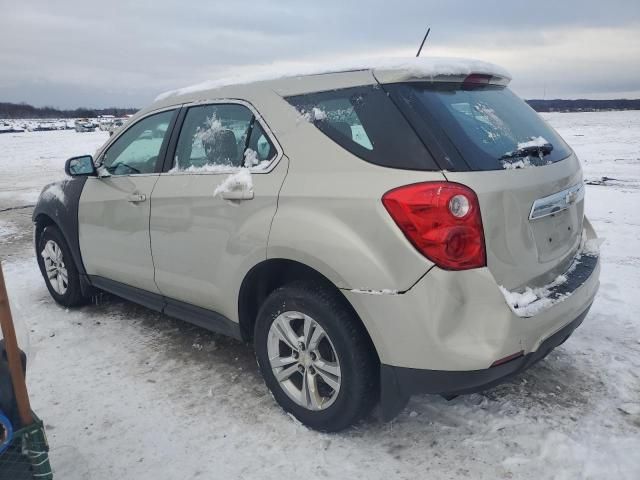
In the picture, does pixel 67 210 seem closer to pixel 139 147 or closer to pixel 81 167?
pixel 81 167

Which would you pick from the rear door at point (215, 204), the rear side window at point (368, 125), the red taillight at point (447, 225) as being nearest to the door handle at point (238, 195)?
the rear door at point (215, 204)

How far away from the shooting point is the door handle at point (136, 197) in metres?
3.49

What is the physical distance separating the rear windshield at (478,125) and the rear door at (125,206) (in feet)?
5.96

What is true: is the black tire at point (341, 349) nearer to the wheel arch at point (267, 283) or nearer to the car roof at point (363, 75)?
the wheel arch at point (267, 283)

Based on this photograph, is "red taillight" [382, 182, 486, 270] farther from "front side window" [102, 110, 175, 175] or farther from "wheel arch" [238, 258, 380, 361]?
"front side window" [102, 110, 175, 175]

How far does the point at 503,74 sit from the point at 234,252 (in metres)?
1.76

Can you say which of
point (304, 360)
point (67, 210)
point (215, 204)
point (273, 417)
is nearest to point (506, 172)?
point (304, 360)

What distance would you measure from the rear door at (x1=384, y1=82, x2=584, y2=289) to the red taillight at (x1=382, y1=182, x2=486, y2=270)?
4cm

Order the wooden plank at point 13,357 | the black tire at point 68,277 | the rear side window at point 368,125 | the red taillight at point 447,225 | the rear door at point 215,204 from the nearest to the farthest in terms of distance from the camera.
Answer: the wooden plank at point 13,357, the red taillight at point 447,225, the rear side window at point 368,125, the rear door at point 215,204, the black tire at point 68,277

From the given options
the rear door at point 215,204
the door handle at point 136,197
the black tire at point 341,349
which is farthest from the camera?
the door handle at point 136,197

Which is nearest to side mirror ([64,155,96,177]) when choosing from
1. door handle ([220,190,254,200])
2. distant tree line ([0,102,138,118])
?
door handle ([220,190,254,200])

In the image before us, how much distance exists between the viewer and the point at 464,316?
216 centimetres

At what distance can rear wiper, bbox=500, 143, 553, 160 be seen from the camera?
8.00ft

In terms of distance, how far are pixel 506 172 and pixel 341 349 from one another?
1.09 m
